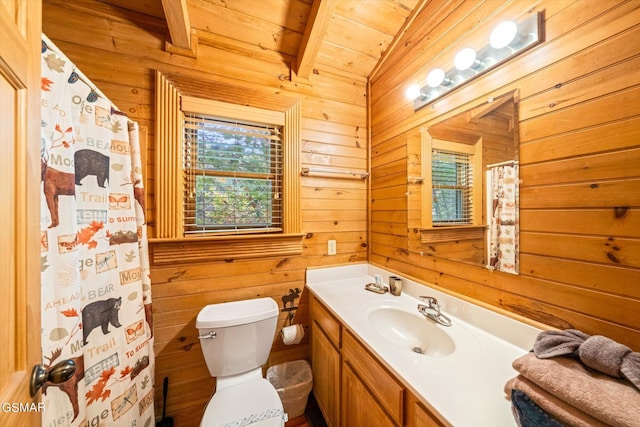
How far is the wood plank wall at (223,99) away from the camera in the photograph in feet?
4.12

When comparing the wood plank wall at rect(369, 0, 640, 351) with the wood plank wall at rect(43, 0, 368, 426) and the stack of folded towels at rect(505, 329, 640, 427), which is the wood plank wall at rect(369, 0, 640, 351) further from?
the wood plank wall at rect(43, 0, 368, 426)

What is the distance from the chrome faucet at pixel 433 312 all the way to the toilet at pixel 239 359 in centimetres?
85

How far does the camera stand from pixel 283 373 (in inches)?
62.4

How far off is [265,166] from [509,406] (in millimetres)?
1603

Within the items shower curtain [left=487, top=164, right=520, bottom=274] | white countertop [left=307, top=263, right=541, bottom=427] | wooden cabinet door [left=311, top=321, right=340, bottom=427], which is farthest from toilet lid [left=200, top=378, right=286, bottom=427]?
shower curtain [left=487, top=164, right=520, bottom=274]

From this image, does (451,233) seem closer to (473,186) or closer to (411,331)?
(473,186)

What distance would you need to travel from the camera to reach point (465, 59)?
1.08 meters

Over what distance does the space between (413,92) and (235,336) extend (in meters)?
1.84

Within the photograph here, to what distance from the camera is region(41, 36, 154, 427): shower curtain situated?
0.70 m

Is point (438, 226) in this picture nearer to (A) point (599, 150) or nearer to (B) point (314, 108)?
(A) point (599, 150)

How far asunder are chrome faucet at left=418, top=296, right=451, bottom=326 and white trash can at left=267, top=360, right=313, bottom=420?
0.93 metres

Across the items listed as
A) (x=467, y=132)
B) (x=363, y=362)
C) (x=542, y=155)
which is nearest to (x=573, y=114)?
(x=542, y=155)

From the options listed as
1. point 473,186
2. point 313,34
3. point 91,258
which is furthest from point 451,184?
point 91,258

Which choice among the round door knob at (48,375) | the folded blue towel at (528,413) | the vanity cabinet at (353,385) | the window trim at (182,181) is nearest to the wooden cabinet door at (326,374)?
the vanity cabinet at (353,385)
